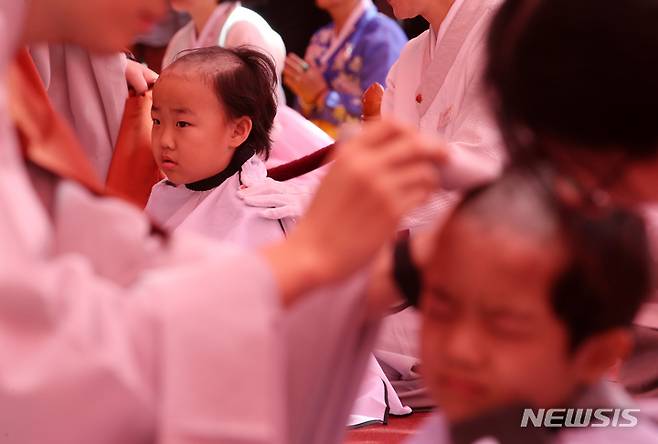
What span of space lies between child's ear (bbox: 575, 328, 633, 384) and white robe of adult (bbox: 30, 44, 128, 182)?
1.51 meters

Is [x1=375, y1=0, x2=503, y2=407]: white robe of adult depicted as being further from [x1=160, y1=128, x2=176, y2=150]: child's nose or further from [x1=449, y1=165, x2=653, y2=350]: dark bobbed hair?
[x1=449, y1=165, x2=653, y2=350]: dark bobbed hair

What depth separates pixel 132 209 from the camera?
3.70ft

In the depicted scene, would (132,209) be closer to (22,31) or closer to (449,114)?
(22,31)

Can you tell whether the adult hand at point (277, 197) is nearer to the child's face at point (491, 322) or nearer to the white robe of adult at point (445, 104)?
the white robe of adult at point (445, 104)

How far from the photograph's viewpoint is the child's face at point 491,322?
1037 mm

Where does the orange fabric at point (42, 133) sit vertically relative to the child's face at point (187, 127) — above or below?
above

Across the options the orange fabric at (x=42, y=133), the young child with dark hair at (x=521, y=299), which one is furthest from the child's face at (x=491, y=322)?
the orange fabric at (x=42, y=133)

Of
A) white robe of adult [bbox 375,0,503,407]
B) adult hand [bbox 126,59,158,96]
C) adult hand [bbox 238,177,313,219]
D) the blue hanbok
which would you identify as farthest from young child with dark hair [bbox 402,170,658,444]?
the blue hanbok

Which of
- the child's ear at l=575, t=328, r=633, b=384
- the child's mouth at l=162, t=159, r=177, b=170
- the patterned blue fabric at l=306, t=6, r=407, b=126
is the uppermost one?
the child's ear at l=575, t=328, r=633, b=384

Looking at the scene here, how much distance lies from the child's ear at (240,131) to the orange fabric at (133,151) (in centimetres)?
21

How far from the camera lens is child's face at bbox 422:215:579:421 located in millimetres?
1037

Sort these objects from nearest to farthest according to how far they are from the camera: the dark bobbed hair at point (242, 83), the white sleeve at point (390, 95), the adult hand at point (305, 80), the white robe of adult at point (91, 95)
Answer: the white robe of adult at point (91, 95), the dark bobbed hair at point (242, 83), the white sleeve at point (390, 95), the adult hand at point (305, 80)

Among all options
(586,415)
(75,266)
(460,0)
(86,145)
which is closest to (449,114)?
(460,0)

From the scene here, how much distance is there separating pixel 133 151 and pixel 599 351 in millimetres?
1733
